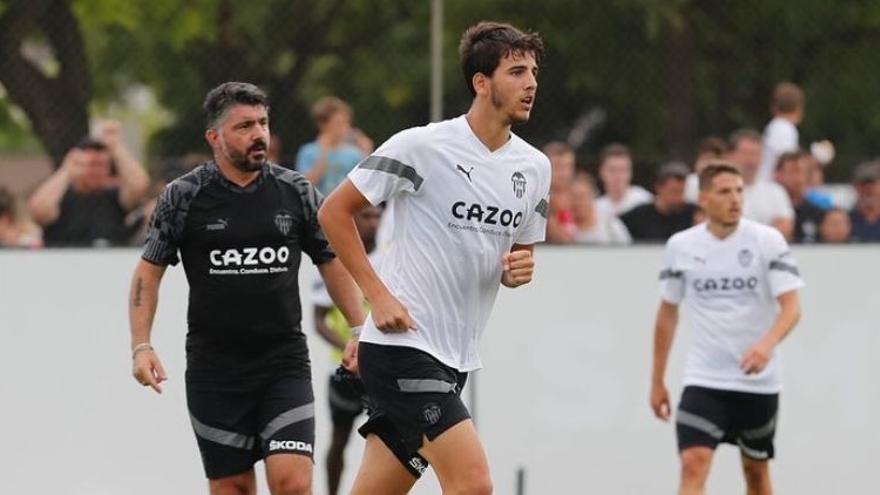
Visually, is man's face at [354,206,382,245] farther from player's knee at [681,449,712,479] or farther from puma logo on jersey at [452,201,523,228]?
puma logo on jersey at [452,201,523,228]

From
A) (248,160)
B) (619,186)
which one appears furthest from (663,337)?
(248,160)

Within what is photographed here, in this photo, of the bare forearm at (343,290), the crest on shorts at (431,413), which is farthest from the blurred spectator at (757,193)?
the crest on shorts at (431,413)

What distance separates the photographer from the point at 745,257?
10.6 metres

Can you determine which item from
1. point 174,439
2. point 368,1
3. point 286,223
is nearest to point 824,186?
point 368,1

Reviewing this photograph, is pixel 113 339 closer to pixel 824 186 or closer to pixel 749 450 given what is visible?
pixel 749 450

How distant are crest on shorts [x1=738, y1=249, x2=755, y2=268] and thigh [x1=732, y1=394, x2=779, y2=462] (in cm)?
67

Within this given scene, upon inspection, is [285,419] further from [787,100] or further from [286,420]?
[787,100]

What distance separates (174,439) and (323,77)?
301 centimetres

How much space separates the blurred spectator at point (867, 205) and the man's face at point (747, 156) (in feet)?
2.27

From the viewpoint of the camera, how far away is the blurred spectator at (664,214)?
1296 cm

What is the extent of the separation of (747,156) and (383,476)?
6245 mm

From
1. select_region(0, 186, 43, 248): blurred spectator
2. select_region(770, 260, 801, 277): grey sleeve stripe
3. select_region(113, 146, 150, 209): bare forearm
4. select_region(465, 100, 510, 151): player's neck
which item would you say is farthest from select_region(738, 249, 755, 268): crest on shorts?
select_region(0, 186, 43, 248): blurred spectator

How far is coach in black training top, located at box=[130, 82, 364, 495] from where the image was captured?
8.22 m

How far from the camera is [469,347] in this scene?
7.66 metres
